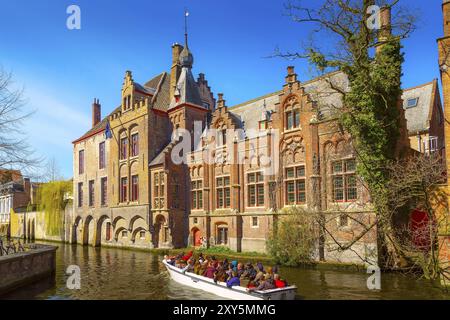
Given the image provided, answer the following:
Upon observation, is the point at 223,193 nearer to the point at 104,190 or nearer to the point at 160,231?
the point at 160,231

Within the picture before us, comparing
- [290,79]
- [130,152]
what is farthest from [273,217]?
[130,152]

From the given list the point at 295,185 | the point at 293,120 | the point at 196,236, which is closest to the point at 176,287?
the point at 295,185

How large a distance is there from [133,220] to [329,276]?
2090 centimetres

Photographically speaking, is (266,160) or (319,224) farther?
(266,160)

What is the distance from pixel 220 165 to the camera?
28.8 m

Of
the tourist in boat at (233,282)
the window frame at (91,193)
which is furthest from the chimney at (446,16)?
the window frame at (91,193)

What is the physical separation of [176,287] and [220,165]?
1281 cm

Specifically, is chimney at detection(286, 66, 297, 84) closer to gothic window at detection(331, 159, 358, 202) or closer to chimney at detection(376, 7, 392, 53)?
chimney at detection(376, 7, 392, 53)

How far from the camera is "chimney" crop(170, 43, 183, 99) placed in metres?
35.5

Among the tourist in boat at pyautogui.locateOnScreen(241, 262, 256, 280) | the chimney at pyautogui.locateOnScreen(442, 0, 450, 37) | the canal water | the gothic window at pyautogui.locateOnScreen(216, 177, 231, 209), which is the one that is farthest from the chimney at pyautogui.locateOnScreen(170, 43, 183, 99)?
the chimney at pyautogui.locateOnScreen(442, 0, 450, 37)

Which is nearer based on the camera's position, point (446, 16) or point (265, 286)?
point (265, 286)
